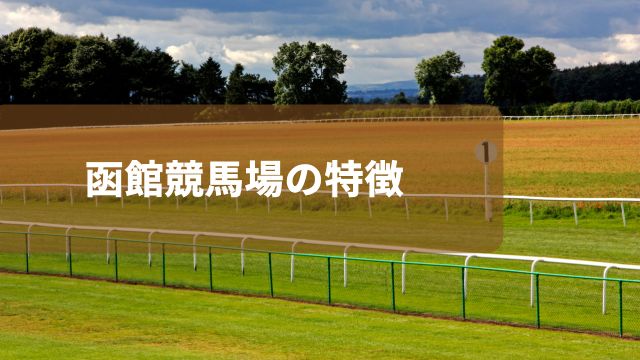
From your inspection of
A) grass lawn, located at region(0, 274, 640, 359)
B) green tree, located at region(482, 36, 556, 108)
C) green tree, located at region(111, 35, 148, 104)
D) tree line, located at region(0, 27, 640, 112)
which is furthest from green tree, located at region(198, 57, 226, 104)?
grass lawn, located at region(0, 274, 640, 359)

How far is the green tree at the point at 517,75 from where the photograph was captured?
124 metres

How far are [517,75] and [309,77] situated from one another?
40.4 meters

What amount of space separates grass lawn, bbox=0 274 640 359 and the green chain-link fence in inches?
36.4

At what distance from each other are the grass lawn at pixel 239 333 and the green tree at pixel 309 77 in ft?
235

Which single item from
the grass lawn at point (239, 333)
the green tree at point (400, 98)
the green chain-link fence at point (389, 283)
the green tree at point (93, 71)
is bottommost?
the grass lawn at point (239, 333)

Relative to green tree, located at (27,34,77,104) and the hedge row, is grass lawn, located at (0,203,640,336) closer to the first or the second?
green tree, located at (27,34,77,104)

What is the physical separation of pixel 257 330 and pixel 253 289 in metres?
4.79

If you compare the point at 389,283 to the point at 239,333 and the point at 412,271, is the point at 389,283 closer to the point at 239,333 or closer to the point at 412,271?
the point at 412,271

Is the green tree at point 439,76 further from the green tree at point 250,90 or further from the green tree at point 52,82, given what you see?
the green tree at point 52,82

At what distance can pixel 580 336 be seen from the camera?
16.9 metres

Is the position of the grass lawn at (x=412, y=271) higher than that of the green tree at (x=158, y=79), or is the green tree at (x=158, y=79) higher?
the green tree at (x=158, y=79)

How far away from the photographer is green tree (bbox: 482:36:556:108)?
124 meters

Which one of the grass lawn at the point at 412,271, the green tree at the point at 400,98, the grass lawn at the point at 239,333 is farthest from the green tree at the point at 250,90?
the grass lawn at the point at 239,333

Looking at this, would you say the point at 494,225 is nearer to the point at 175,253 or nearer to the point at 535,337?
the point at 175,253
